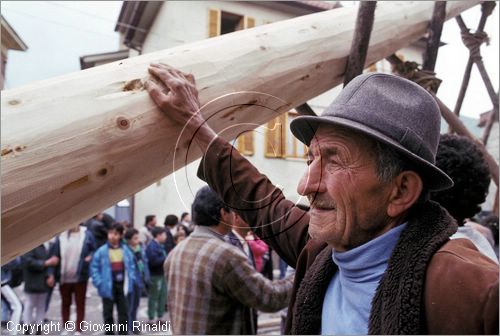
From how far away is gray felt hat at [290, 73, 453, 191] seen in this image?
3.39ft

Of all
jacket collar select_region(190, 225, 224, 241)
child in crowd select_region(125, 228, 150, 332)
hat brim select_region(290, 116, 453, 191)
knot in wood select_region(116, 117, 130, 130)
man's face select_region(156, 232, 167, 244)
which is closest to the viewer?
hat brim select_region(290, 116, 453, 191)

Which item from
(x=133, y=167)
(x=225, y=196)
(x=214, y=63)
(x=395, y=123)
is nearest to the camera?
(x=395, y=123)

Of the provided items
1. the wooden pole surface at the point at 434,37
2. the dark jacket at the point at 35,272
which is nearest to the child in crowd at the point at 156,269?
the dark jacket at the point at 35,272

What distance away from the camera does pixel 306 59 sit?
1670 mm

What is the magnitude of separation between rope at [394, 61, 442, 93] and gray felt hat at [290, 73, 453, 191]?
97 cm

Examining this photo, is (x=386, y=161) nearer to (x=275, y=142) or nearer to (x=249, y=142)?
(x=275, y=142)

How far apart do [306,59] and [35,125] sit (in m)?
0.98

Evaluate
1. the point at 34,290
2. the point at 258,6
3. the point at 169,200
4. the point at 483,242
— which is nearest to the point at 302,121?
the point at 169,200

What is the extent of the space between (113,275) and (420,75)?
4.50 m

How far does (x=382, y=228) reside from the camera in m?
1.12

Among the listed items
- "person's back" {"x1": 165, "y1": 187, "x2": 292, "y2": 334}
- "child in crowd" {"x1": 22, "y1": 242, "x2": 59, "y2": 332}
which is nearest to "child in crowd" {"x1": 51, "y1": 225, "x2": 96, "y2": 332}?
"child in crowd" {"x1": 22, "y1": 242, "x2": 59, "y2": 332}

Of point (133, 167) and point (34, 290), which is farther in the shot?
point (34, 290)

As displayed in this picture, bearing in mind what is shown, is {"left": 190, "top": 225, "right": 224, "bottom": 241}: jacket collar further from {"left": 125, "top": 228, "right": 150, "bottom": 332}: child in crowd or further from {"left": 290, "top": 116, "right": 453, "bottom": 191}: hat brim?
{"left": 125, "top": 228, "right": 150, "bottom": 332}: child in crowd

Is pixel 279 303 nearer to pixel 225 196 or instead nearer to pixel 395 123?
pixel 225 196
